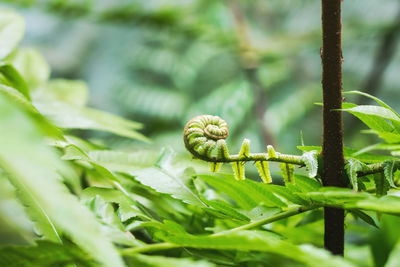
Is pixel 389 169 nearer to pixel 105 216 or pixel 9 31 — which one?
pixel 105 216

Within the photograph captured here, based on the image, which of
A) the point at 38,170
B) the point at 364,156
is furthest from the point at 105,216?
the point at 364,156

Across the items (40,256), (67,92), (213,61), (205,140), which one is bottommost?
(40,256)

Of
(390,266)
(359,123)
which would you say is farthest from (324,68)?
(359,123)

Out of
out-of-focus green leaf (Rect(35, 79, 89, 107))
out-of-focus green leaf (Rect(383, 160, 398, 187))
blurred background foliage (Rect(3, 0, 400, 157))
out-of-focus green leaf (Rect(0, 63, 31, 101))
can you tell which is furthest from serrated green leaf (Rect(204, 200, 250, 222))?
blurred background foliage (Rect(3, 0, 400, 157))

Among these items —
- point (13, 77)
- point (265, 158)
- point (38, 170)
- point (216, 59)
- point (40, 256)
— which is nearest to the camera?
point (38, 170)

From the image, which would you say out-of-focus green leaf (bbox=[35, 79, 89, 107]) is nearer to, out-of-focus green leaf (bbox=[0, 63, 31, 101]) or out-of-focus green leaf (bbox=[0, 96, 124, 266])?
out-of-focus green leaf (bbox=[0, 63, 31, 101])

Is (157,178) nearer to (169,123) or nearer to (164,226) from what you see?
(164,226)
